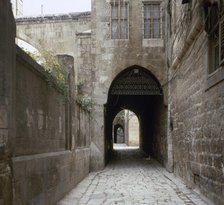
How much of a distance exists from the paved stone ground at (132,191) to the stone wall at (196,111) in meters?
0.38

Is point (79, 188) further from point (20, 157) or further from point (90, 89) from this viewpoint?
point (90, 89)

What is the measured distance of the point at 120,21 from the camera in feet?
50.8

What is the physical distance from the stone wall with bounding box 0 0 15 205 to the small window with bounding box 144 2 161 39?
11174mm

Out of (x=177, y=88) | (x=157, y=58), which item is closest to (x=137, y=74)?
(x=157, y=58)

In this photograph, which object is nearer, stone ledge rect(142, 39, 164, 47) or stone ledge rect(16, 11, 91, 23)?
stone ledge rect(142, 39, 164, 47)

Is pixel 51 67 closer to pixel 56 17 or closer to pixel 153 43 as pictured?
pixel 153 43

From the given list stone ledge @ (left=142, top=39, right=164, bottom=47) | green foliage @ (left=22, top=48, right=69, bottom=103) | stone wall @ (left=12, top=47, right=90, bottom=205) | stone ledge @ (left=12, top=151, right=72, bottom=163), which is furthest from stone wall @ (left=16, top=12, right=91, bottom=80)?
stone ledge @ (left=12, top=151, right=72, bottom=163)

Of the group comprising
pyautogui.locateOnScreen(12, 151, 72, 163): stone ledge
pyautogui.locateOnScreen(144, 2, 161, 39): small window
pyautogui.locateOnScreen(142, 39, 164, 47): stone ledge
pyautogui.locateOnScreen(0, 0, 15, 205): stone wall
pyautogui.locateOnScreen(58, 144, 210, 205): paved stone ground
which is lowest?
pyautogui.locateOnScreen(58, 144, 210, 205): paved stone ground

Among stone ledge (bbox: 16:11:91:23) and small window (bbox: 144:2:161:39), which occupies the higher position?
stone ledge (bbox: 16:11:91:23)

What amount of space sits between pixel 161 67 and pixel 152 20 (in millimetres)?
1887

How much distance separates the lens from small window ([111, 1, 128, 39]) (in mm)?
15438

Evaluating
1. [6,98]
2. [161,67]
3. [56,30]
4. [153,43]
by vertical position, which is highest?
[56,30]

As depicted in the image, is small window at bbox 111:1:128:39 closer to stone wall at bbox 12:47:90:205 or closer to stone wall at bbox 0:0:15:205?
stone wall at bbox 12:47:90:205

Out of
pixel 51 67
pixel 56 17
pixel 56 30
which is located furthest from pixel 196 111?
pixel 56 17
